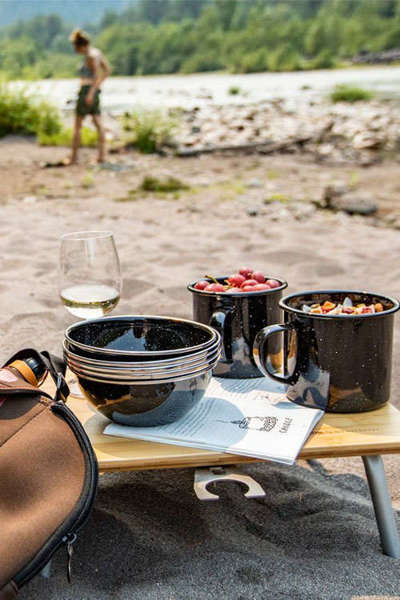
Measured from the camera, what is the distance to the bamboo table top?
1436mm

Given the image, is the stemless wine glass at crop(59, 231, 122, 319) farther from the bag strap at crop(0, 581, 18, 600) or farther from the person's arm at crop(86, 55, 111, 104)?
the person's arm at crop(86, 55, 111, 104)

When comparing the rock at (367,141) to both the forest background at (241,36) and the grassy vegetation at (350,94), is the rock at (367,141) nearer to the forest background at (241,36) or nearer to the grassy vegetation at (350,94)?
the grassy vegetation at (350,94)

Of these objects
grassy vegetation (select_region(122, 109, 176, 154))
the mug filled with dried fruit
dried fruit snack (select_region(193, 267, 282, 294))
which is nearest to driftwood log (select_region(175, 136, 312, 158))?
grassy vegetation (select_region(122, 109, 176, 154))

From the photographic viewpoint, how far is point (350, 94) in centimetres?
2198

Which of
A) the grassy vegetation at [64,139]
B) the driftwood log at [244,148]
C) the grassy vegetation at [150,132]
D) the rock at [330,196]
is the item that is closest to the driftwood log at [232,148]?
the driftwood log at [244,148]

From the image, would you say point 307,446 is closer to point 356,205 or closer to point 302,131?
point 356,205

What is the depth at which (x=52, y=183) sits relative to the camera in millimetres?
7879

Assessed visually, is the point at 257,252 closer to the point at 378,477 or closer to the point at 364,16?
the point at 378,477

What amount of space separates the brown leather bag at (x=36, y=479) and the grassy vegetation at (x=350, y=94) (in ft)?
72.2

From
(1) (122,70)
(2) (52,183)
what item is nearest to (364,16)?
(1) (122,70)

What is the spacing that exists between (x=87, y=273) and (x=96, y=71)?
313 inches

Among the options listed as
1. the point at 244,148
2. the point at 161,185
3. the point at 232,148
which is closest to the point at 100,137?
the point at 161,185

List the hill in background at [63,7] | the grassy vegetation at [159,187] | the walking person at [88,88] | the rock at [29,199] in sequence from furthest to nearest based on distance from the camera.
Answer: the hill in background at [63,7], the walking person at [88,88], the grassy vegetation at [159,187], the rock at [29,199]

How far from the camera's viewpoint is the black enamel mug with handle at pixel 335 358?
5.22 ft
